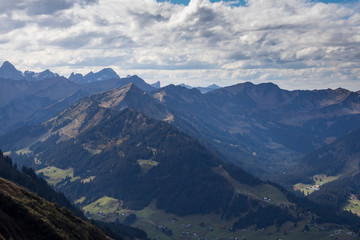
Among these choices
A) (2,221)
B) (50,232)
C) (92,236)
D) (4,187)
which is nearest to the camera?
(2,221)

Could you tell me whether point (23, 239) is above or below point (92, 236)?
above

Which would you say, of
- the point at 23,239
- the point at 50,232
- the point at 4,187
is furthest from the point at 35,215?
the point at 4,187

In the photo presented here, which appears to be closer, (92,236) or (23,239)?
Answer: (23,239)

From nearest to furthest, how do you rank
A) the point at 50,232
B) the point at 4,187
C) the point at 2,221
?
the point at 2,221 → the point at 50,232 → the point at 4,187

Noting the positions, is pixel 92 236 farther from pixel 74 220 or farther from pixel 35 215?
pixel 35 215

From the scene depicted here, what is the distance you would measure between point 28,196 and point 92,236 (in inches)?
1062

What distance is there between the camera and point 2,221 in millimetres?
81062

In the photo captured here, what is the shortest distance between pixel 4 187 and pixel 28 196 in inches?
349

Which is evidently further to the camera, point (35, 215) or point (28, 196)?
point (28, 196)

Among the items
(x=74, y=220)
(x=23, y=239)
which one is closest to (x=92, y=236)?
(x=74, y=220)

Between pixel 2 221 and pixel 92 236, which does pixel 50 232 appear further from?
pixel 92 236

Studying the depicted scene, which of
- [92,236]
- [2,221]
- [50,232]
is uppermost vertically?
[2,221]

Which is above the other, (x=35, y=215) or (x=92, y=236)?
(x=35, y=215)

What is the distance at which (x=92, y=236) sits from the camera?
415 feet
